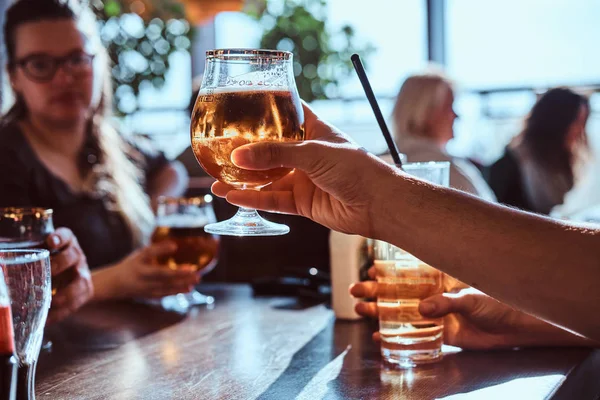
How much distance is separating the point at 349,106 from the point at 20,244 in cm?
504

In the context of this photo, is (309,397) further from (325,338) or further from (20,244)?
(20,244)

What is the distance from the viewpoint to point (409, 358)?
109 cm

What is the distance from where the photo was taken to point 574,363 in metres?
1.10

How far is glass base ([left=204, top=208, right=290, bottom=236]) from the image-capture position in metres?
1.03

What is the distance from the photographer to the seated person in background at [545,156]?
433 cm

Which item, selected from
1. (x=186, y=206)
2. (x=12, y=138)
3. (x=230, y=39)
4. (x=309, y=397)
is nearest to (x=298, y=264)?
(x=186, y=206)

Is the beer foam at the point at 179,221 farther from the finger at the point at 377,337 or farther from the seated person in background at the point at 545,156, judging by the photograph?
the seated person in background at the point at 545,156

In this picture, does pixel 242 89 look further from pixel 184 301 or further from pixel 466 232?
pixel 184 301

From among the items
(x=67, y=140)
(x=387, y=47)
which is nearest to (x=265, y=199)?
(x=67, y=140)

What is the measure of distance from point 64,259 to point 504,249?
0.72 metres

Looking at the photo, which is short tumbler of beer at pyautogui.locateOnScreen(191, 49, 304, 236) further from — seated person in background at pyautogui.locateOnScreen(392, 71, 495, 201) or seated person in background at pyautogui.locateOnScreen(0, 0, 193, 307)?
seated person in background at pyautogui.locateOnScreen(392, 71, 495, 201)

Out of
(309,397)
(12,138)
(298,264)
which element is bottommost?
(298,264)

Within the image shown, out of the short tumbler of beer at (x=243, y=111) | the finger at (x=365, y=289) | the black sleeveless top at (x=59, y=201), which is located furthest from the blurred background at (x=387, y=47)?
the short tumbler of beer at (x=243, y=111)

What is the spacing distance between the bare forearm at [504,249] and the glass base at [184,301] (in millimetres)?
744
